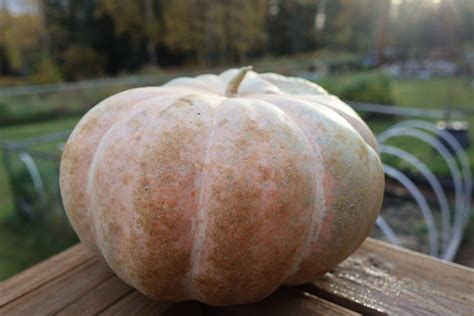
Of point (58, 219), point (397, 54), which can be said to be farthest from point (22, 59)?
point (397, 54)

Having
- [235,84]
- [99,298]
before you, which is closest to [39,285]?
[99,298]

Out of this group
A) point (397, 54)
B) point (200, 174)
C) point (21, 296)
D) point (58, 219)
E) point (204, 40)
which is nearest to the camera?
point (200, 174)

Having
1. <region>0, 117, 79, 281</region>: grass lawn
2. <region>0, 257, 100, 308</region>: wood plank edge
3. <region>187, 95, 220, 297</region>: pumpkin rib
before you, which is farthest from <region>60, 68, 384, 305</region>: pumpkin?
<region>0, 117, 79, 281</region>: grass lawn

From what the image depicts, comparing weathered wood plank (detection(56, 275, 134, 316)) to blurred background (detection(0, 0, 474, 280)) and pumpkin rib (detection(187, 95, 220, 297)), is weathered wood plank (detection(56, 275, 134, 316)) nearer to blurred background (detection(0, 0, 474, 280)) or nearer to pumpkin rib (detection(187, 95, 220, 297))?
pumpkin rib (detection(187, 95, 220, 297))

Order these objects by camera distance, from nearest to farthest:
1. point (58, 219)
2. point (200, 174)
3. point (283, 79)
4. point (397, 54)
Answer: point (200, 174)
point (283, 79)
point (58, 219)
point (397, 54)

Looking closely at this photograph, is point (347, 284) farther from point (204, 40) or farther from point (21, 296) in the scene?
point (204, 40)
